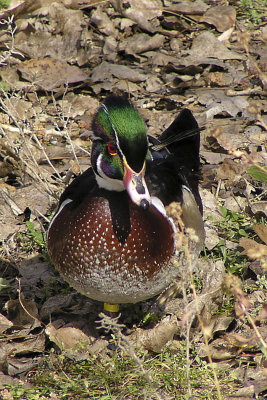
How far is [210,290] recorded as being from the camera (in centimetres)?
351

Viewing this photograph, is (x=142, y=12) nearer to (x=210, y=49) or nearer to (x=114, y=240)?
(x=210, y=49)

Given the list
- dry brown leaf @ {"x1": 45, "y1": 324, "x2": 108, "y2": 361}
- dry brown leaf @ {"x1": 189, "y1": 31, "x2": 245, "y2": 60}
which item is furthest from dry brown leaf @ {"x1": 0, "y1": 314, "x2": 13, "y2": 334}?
dry brown leaf @ {"x1": 189, "y1": 31, "x2": 245, "y2": 60}

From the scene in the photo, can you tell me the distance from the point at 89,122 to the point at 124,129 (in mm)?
2489

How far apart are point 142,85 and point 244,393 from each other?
11.7 feet

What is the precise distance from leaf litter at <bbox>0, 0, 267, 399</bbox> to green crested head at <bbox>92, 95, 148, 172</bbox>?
458mm

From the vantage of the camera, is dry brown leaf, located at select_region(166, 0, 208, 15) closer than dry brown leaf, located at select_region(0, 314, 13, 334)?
No

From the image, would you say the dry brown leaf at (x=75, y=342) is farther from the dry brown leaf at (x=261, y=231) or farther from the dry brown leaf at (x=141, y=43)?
the dry brown leaf at (x=141, y=43)

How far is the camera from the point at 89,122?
5.26 m

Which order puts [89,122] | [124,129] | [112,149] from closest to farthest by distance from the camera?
1. [124,129]
2. [112,149]
3. [89,122]

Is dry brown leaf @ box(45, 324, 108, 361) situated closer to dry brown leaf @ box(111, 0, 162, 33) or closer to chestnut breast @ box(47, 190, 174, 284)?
chestnut breast @ box(47, 190, 174, 284)

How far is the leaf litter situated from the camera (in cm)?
334

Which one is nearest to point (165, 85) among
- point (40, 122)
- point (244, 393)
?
point (40, 122)

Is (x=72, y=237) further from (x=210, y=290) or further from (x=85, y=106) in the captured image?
(x=85, y=106)

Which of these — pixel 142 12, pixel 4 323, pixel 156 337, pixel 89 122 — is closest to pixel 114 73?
pixel 89 122
